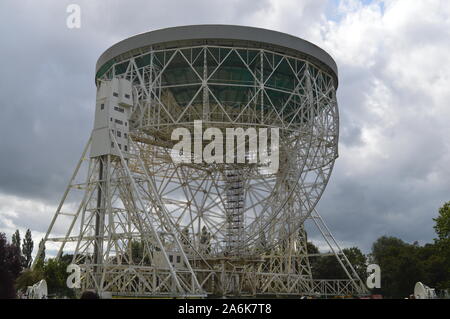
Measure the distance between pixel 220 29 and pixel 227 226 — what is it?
11696mm

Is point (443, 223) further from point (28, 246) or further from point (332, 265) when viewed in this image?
point (28, 246)

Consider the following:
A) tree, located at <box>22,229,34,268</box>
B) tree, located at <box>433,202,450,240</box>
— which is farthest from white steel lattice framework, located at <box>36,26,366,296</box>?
tree, located at <box>22,229,34,268</box>

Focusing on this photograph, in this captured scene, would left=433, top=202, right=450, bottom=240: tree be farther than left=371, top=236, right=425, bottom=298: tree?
No

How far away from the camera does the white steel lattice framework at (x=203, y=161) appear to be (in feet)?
97.2

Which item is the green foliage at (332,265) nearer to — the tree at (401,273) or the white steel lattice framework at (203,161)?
the tree at (401,273)

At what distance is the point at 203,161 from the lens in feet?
113

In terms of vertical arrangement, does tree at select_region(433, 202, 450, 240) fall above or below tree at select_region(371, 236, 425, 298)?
above

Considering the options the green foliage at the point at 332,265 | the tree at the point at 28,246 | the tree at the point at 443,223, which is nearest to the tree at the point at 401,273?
the green foliage at the point at 332,265

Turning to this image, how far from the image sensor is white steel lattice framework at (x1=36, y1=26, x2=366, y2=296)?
1166 inches

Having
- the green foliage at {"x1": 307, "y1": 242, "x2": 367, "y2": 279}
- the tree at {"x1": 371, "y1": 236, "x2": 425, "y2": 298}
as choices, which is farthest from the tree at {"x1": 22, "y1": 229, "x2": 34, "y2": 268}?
the tree at {"x1": 371, "y1": 236, "x2": 425, "y2": 298}

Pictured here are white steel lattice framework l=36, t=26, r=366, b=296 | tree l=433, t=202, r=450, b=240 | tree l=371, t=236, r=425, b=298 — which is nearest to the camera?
white steel lattice framework l=36, t=26, r=366, b=296

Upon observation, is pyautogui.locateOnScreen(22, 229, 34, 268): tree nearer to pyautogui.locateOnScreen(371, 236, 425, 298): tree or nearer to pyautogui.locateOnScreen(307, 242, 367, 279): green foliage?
pyautogui.locateOnScreen(307, 242, 367, 279): green foliage

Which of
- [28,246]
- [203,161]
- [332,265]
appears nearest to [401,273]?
[332,265]

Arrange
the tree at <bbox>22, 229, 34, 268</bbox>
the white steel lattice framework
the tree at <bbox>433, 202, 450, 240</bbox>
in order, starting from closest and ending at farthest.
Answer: the white steel lattice framework < the tree at <bbox>433, 202, 450, 240</bbox> < the tree at <bbox>22, 229, 34, 268</bbox>
